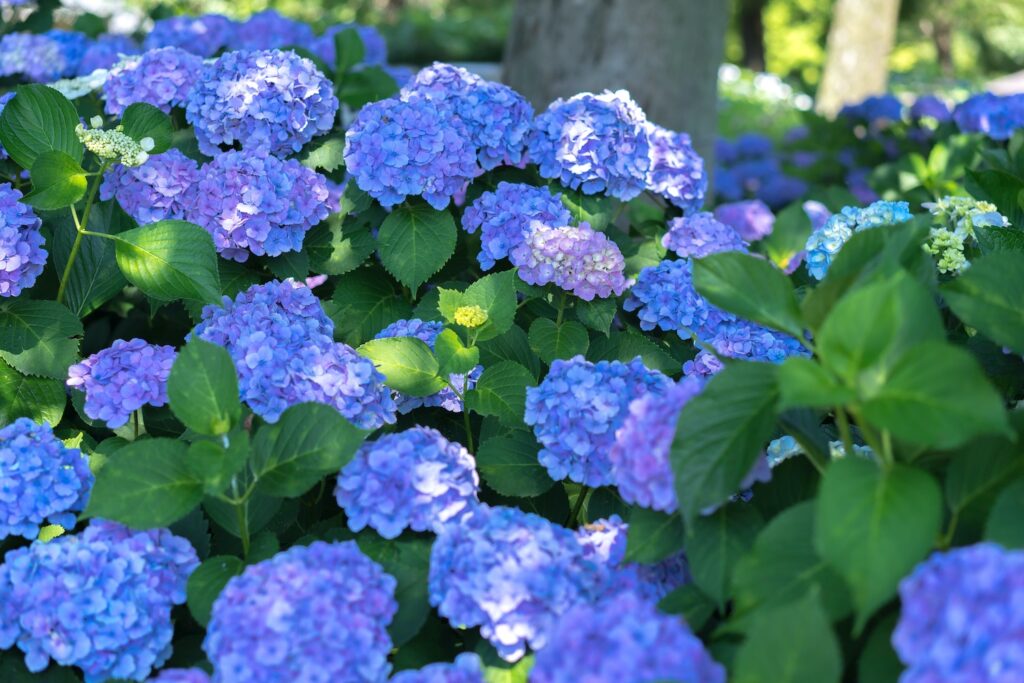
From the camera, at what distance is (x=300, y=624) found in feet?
4.77

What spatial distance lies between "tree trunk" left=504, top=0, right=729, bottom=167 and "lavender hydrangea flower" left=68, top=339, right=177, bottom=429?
2.47 metres

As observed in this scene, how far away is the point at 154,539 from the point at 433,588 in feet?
1.47

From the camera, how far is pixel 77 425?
2291mm

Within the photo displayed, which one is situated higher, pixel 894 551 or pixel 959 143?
pixel 894 551

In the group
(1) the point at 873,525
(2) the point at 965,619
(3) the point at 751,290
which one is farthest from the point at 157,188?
(2) the point at 965,619

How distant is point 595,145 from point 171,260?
0.92 meters

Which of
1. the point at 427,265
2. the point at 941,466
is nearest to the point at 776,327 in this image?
the point at 941,466

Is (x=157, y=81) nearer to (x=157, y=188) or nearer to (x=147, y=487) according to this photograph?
(x=157, y=188)

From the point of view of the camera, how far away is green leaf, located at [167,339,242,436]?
1.69 m

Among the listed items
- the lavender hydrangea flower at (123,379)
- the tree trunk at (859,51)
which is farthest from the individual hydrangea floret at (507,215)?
the tree trunk at (859,51)

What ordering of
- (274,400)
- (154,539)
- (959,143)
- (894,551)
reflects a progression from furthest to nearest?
1. (959,143)
2. (274,400)
3. (154,539)
4. (894,551)

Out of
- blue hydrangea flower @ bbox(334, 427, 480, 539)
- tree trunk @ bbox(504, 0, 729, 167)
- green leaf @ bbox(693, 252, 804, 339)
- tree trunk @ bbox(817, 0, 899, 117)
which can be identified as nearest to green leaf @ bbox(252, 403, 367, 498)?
blue hydrangea flower @ bbox(334, 427, 480, 539)

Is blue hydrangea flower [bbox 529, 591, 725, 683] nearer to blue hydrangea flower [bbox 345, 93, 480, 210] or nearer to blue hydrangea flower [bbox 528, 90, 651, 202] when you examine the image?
blue hydrangea flower [bbox 345, 93, 480, 210]

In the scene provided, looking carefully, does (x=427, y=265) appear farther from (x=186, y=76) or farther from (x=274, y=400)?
(x=186, y=76)
